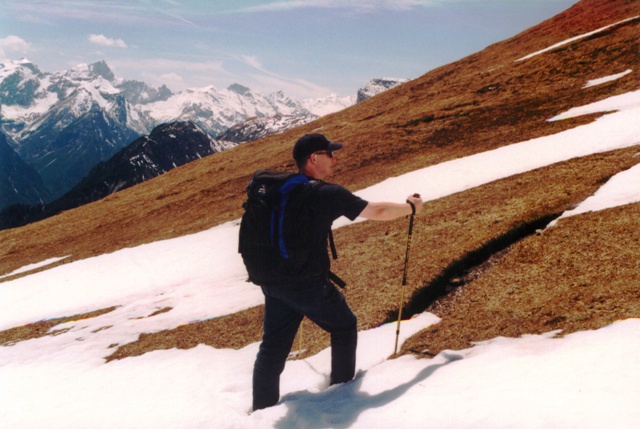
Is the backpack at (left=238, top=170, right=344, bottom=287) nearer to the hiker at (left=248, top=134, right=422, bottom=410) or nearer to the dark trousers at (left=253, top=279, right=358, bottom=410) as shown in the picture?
the hiker at (left=248, top=134, right=422, bottom=410)

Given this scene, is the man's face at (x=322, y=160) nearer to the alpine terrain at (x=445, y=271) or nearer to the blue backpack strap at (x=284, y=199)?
the blue backpack strap at (x=284, y=199)

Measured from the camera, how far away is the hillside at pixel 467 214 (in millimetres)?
8219

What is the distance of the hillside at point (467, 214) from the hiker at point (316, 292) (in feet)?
8.12

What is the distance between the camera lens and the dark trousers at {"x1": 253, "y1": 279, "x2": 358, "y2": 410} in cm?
541

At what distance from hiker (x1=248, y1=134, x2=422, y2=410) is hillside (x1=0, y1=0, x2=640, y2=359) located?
247 centimetres

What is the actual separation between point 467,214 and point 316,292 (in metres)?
11.1

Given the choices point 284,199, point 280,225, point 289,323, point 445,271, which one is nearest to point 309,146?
point 284,199

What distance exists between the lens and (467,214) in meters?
15.0

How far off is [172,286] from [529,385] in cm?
1661

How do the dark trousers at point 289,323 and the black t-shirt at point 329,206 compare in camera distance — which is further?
the dark trousers at point 289,323

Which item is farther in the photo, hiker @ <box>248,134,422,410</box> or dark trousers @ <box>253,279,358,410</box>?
dark trousers @ <box>253,279,358,410</box>

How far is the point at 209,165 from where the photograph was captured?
5288 centimetres

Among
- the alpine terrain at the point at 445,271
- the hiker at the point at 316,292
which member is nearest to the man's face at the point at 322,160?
the hiker at the point at 316,292

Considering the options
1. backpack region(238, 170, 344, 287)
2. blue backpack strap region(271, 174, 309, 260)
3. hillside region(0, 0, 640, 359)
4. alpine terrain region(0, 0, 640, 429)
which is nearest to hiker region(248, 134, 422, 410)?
backpack region(238, 170, 344, 287)
